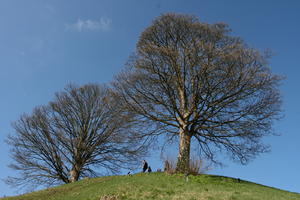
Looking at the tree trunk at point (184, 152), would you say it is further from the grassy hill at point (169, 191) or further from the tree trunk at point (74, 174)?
the tree trunk at point (74, 174)

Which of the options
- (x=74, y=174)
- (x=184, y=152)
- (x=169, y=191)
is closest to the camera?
(x=169, y=191)

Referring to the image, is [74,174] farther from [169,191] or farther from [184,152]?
[169,191]

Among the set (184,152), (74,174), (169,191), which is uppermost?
(184,152)

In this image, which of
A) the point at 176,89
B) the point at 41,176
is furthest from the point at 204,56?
the point at 41,176

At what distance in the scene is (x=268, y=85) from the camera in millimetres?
15172

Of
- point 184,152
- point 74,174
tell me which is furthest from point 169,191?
point 74,174

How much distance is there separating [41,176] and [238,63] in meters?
17.6

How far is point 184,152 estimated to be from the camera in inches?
609

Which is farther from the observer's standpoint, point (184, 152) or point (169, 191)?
point (184, 152)

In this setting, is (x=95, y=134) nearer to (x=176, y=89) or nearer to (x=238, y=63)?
(x=176, y=89)

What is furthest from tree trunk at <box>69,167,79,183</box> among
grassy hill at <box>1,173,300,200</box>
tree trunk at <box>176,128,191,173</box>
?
tree trunk at <box>176,128,191,173</box>

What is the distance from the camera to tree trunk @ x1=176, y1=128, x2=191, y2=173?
15117 mm

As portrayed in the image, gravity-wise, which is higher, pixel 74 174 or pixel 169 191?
pixel 74 174

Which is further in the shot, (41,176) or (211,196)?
(41,176)
